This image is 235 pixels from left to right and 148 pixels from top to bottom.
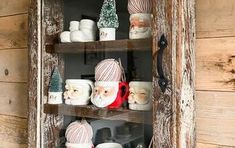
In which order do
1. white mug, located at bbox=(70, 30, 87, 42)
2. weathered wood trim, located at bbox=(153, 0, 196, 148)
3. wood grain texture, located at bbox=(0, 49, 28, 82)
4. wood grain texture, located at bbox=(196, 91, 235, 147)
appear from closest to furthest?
weathered wood trim, located at bbox=(153, 0, 196, 148), wood grain texture, located at bbox=(196, 91, 235, 147), white mug, located at bbox=(70, 30, 87, 42), wood grain texture, located at bbox=(0, 49, 28, 82)

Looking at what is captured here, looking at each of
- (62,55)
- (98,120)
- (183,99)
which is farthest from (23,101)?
(183,99)

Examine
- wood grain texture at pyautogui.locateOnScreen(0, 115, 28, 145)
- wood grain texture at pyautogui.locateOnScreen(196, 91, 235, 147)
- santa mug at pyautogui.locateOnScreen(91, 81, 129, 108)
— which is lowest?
wood grain texture at pyautogui.locateOnScreen(0, 115, 28, 145)

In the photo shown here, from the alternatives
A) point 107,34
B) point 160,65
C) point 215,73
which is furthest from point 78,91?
point 215,73

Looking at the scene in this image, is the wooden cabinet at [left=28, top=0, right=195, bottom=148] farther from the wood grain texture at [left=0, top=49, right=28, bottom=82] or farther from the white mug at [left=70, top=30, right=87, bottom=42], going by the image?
the wood grain texture at [left=0, top=49, right=28, bottom=82]

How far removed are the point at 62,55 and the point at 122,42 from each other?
0.24 m

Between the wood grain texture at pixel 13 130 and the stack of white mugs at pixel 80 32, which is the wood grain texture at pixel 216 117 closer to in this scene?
the stack of white mugs at pixel 80 32

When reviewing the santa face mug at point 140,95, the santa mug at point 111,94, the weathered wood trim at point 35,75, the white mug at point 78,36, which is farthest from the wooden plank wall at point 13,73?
the santa face mug at point 140,95

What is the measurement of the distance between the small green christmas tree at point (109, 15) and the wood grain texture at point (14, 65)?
0.46 metres

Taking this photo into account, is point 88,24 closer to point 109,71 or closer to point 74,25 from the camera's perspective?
point 74,25

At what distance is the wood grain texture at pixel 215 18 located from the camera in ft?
2.61

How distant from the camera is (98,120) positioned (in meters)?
0.85

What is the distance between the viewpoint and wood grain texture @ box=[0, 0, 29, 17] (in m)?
1.17

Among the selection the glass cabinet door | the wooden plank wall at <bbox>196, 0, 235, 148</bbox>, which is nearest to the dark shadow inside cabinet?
the glass cabinet door

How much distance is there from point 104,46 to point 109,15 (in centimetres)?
9
